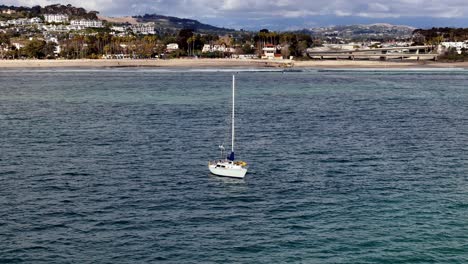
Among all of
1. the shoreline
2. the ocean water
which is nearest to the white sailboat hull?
the ocean water

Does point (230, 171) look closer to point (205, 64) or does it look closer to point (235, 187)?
point (235, 187)

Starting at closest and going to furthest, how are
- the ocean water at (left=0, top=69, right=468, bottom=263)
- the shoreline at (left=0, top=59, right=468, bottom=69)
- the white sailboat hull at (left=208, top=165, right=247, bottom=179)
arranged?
1. the ocean water at (left=0, top=69, right=468, bottom=263)
2. the white sailboat hull at (left=208, top=165, right=247, bottom=179)
3. the shoreline at (left=0, top=59, right=468, bottom=69)

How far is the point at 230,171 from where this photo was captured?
4128cm

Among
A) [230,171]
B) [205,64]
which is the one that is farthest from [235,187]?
[205,64]

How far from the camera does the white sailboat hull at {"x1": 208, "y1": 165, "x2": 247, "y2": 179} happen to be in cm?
4109

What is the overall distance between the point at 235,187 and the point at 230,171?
2171mm

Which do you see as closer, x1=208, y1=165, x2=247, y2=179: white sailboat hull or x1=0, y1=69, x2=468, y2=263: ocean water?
x1=0, y1=69, x2=468, y2=263: ocean water

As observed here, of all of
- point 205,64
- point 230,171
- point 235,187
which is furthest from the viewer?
point 205,64

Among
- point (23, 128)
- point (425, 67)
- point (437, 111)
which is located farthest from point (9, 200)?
point (425, 67)

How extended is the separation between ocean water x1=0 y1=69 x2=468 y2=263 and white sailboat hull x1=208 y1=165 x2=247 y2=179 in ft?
1.97

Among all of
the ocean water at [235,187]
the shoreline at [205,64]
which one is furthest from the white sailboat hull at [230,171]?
the shoreline at [205,64]

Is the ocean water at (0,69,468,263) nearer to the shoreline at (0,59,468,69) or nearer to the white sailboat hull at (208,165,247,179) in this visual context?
the white sailboat hull at (208,165,247,179)

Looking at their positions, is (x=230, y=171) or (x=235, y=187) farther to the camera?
(x=230, y=171)

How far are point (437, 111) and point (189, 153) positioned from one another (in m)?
38.4
